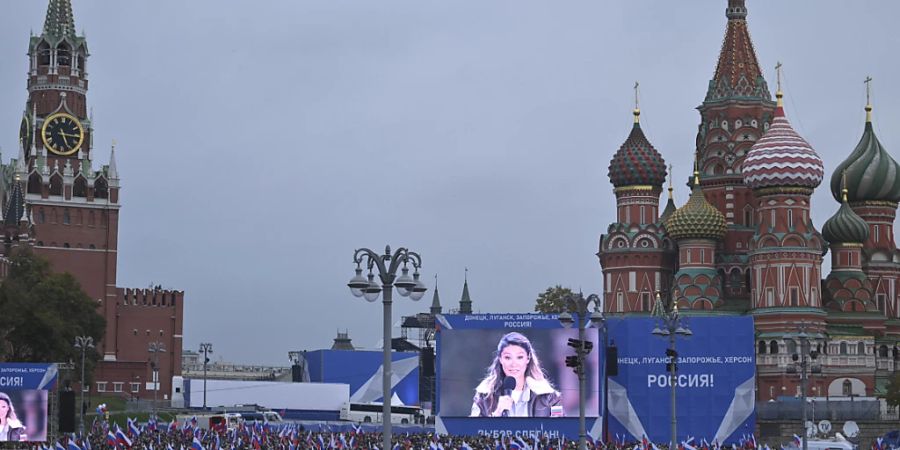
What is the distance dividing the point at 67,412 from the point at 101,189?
246 feet

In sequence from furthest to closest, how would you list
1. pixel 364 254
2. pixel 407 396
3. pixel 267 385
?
pixel 407 396, pixel 267 385, pixel 364 254

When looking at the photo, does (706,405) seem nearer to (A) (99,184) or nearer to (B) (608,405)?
(B) (608,405)

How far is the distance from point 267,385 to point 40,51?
33416 millimetres

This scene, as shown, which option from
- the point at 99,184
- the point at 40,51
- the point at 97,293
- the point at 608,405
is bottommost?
the point at 608,405

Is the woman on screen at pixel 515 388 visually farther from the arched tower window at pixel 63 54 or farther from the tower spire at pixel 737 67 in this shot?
the arched tower window at pixel 63 54

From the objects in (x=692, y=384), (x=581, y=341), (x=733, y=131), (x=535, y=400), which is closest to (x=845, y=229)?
(x=733, y=131)

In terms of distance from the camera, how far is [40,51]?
127 m

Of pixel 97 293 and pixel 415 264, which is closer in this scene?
pixel 415 264

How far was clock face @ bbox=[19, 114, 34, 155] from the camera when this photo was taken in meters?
125

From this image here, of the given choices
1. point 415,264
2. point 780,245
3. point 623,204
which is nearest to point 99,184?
point 623,204

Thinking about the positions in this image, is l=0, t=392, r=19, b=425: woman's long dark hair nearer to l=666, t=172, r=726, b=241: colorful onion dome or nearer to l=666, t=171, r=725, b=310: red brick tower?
l=666, t=171, r=725, b=310: red brick tower

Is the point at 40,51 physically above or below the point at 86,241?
above

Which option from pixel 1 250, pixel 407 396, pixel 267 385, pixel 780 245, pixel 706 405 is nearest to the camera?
pixel 706 405

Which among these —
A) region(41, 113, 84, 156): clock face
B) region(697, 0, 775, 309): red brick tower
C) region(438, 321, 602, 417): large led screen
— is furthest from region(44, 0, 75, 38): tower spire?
region(438, 321, 602, 417): large led screen
